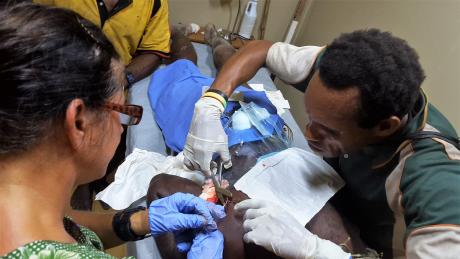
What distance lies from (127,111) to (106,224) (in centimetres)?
52

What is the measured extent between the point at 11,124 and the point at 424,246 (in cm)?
92

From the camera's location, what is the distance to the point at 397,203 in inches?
39.6

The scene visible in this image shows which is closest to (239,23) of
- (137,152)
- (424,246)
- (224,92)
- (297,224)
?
(224,92)

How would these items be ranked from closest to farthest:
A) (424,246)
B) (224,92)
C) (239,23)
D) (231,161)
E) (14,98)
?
(14,98), (424,246), (231,161), (224,92), (239,23)

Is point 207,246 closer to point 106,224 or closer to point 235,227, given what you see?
point 235,227

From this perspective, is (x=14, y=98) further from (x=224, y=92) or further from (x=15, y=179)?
(x=224, y=92)

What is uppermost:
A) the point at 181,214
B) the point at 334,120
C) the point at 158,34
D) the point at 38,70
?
the point at 38,70

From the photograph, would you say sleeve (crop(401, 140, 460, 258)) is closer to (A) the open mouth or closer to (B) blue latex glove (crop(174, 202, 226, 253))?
(A) the open mouth

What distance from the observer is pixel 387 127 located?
1.01 m

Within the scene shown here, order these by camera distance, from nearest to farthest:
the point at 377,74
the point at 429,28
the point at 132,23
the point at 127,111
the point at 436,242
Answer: the point at 127,111
the point at 436,242
the point at 377,74
the point at 429,28
the point at 132,23

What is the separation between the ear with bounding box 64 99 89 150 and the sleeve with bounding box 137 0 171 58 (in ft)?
4.95

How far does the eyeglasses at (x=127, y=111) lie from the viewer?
0.64 metres

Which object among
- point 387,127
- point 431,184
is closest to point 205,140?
point 387,127

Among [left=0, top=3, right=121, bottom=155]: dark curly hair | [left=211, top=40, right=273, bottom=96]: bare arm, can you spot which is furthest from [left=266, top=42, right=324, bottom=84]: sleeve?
[left=0, top=3, right=121, bottom=155]: dark curly hair
